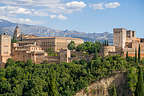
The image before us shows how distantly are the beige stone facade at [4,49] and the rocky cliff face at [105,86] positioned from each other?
17325 mm

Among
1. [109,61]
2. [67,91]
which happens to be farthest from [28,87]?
[109,61]

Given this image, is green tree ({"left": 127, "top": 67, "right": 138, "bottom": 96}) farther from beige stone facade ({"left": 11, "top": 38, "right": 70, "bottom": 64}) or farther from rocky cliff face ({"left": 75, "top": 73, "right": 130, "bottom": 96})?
beige stone facade ({"left": 11, "top": 38, "right": 70, "bottom": 64})

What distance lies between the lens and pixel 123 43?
5509 cm

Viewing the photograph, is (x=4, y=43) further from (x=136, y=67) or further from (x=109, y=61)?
(x=136, y=67)

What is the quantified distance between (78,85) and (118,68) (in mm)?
7468

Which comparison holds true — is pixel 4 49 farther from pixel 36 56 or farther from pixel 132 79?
pixel 132 79

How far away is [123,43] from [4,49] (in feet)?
79.4

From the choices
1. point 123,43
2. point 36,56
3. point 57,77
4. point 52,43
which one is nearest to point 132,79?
point 123,43

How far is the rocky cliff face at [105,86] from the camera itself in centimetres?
4603

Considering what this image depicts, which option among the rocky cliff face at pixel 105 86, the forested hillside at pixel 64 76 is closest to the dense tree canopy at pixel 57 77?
the forested hillside at pixel 64 76

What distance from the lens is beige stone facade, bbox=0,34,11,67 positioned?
53006mm

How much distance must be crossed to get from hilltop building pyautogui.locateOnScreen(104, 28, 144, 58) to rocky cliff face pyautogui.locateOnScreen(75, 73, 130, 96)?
564 centimetres

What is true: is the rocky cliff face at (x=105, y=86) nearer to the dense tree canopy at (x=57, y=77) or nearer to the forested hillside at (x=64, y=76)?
the forested hillside at (x=64, y=76)

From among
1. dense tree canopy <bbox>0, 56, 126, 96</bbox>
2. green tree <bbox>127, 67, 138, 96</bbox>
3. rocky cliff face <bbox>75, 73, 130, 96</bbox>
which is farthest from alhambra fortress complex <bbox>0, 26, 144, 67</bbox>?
green tree <bbox>127, 67, 138, 96</bbox>
